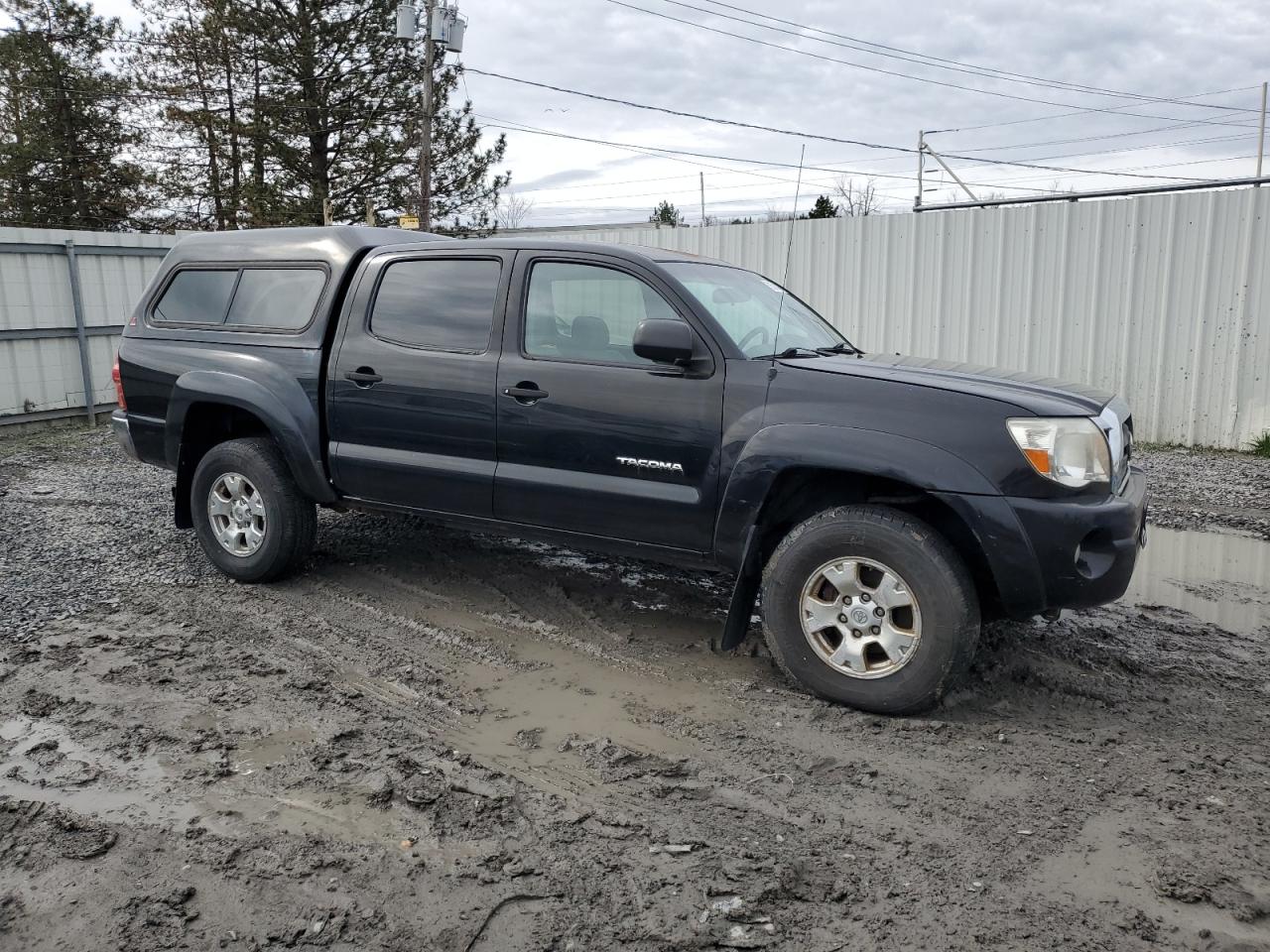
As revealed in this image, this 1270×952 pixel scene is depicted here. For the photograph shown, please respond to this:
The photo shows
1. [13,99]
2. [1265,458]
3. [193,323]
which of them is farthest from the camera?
[13,99]

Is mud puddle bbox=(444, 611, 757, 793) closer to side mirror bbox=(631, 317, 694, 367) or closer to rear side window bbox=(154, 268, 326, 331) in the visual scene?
side mirror bbox=(631, 317, 694, 367)

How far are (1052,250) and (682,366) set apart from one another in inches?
286

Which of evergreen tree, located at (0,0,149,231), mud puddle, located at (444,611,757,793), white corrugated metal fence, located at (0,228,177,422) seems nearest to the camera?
mud puddle, located at (444,611,757,793)

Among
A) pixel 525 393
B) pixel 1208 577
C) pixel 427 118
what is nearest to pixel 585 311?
pixel 525 393

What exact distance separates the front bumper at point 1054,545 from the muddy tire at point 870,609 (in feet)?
0.54

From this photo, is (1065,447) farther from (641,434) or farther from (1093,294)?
(1093,294)

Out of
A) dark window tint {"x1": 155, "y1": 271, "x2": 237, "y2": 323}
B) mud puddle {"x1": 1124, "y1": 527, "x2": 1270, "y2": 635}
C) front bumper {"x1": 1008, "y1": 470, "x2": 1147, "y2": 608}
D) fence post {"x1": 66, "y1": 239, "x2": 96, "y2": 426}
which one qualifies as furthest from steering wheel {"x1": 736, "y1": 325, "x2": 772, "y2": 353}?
fence post {"x1": 66, "y1": 239, "x2": 96, "y2": 426}

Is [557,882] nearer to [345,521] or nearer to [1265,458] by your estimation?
[345,521]

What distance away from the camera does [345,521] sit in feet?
23.2

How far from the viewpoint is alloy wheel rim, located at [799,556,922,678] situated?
3801 millimetres

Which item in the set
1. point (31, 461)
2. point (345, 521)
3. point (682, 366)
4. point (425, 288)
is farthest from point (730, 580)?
point (31, 461)

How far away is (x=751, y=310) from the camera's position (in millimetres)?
4648

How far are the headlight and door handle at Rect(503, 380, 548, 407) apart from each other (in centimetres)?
204

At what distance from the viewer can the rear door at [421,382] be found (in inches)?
186
